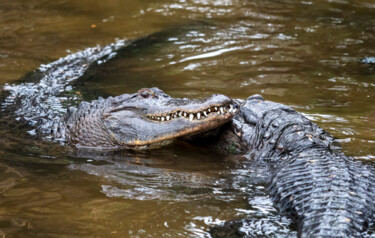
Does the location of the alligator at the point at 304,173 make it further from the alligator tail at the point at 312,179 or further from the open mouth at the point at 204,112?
the open mouth at the point at 204,112

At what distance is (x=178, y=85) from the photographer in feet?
26.6

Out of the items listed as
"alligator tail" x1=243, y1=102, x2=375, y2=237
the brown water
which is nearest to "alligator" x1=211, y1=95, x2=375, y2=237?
"alligator tail" x1=243, y1=102, x2=375, y2=237

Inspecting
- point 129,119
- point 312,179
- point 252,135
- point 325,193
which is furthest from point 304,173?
point 129,119

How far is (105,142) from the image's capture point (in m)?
6.25

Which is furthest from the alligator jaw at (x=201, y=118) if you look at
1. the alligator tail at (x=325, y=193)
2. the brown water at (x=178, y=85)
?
the alligator tail at (x=325, y=193)

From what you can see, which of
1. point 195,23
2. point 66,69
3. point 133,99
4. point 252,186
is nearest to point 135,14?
point 195,23

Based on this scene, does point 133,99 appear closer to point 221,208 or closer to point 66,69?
point 221,208

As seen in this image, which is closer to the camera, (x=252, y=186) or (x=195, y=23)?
(x=252, y=186)

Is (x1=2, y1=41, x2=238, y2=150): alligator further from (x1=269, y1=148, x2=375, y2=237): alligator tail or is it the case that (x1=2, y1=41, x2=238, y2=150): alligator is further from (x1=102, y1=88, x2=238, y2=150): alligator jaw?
(x1=269, y1=148, x2=375, y2=237): alligator tail

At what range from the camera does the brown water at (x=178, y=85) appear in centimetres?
429

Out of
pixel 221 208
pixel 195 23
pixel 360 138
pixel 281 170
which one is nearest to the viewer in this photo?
pixel 221 208

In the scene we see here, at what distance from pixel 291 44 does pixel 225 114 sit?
15.3ft

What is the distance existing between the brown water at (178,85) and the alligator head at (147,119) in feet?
0.75

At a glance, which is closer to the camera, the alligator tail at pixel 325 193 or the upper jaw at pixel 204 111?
the alligator tail at pixel 325 193
